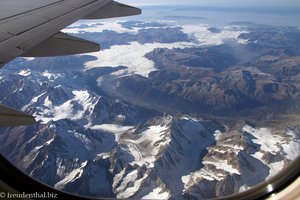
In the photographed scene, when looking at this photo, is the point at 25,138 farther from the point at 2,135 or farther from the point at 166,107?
the point at 166,107

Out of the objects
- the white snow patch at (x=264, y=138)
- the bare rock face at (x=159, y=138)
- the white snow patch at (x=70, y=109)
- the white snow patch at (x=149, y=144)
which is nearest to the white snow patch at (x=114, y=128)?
the bare rock face at (x=159, y=138)

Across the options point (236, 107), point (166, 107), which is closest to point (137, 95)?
point (166, 107)

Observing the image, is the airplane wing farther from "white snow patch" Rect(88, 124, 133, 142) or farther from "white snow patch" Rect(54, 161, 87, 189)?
"white snow patch" Rect(88, 124, 133, 142)

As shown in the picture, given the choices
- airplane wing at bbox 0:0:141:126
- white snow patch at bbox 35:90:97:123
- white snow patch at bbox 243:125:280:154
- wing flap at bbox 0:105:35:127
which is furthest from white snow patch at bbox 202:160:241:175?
wing flap at bbox 0:105:35:127

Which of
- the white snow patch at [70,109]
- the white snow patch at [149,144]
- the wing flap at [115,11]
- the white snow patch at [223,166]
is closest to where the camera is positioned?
the wing flap at [115,11]

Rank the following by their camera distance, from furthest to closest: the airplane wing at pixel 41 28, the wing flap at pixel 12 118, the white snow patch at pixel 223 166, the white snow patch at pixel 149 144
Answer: the white snow patch at pixel 149 144 < the white snow patch at pixel 223 166 < the airplane wing at pixel 41 28 < the wing flap at pixel 12 118

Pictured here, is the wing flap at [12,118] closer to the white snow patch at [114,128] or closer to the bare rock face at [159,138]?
the bare rock face at [159,138]

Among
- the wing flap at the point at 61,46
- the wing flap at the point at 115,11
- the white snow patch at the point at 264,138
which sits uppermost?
the wing flap at the point at 115,11

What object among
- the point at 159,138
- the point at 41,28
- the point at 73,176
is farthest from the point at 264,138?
the point at 41,28
